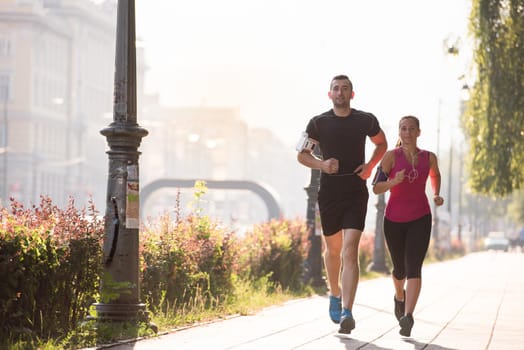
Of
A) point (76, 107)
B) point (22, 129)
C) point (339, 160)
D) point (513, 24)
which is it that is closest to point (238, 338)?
point (339, 160)

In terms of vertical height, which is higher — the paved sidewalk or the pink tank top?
the pink tank top

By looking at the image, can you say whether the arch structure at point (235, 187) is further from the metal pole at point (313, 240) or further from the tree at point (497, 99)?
the metal pole at point (313, 240)

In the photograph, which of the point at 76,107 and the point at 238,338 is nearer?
the point at 238,338

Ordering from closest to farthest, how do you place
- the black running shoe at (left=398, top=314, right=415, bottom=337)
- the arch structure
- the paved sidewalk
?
the paved sidewalk → the black running shoe at (left=398, top=314, right=415, bottom=337) → the arch structure

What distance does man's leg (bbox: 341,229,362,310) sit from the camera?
10633 millimetres

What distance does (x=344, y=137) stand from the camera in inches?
421

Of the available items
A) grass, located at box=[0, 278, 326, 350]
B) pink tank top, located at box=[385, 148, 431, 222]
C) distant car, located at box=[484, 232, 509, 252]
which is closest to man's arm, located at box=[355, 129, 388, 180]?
pink tank top, located at box=[385, 148, 431, 222]

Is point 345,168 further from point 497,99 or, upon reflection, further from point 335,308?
point 497,99

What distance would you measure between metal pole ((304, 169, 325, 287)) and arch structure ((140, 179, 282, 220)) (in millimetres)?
35240

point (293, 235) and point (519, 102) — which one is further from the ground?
point (519, 102)

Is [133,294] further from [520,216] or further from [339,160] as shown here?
[520,216]

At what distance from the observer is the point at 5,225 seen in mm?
9539

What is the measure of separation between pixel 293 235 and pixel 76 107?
380ft

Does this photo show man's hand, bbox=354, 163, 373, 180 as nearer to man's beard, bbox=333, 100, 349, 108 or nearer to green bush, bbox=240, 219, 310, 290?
man's beard, bbox=333, 100, 349, 108
